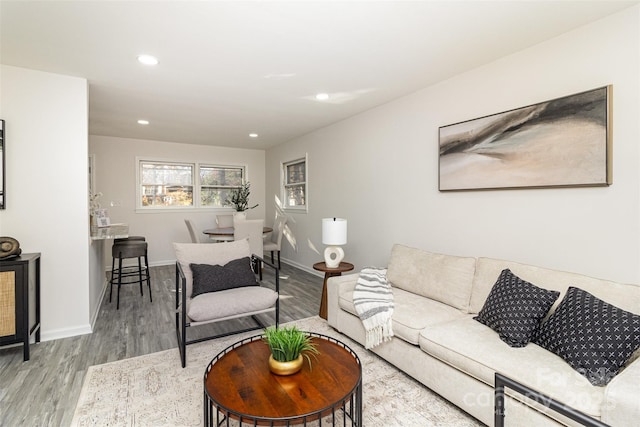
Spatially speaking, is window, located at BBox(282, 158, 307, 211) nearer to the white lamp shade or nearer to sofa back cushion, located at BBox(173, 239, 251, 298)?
the white lamp shade

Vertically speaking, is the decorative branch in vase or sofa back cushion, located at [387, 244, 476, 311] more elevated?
the decorative branch in vase

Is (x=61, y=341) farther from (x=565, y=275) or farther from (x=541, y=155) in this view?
(x=541, y=155)

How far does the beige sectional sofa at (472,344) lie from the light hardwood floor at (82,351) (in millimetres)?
1302

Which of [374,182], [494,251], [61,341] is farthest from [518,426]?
[61,341]

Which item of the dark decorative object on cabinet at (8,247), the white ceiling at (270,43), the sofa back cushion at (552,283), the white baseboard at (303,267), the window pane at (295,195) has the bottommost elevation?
the white baseboard at (303,267)

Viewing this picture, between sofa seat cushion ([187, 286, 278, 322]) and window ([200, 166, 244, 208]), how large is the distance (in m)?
4.32

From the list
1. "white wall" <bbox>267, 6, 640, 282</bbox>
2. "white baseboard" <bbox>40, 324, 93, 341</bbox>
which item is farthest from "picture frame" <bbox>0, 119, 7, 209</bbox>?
"white wall" <bbox>267, 6, 640, 282</bbox>

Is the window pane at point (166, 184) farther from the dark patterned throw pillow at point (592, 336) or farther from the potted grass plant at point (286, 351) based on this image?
the dark patterned throw pillow at point (592, 336)

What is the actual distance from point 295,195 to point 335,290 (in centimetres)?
330

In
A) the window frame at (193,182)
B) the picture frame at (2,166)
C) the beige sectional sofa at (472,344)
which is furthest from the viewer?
the window frame at (193,182)

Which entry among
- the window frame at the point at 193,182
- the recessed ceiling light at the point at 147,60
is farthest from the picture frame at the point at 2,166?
the window frame at the point at 193,182

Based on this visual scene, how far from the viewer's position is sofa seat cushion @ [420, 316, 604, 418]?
1.44m

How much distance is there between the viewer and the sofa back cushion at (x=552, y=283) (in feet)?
5.81

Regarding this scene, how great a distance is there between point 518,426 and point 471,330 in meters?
0.56
